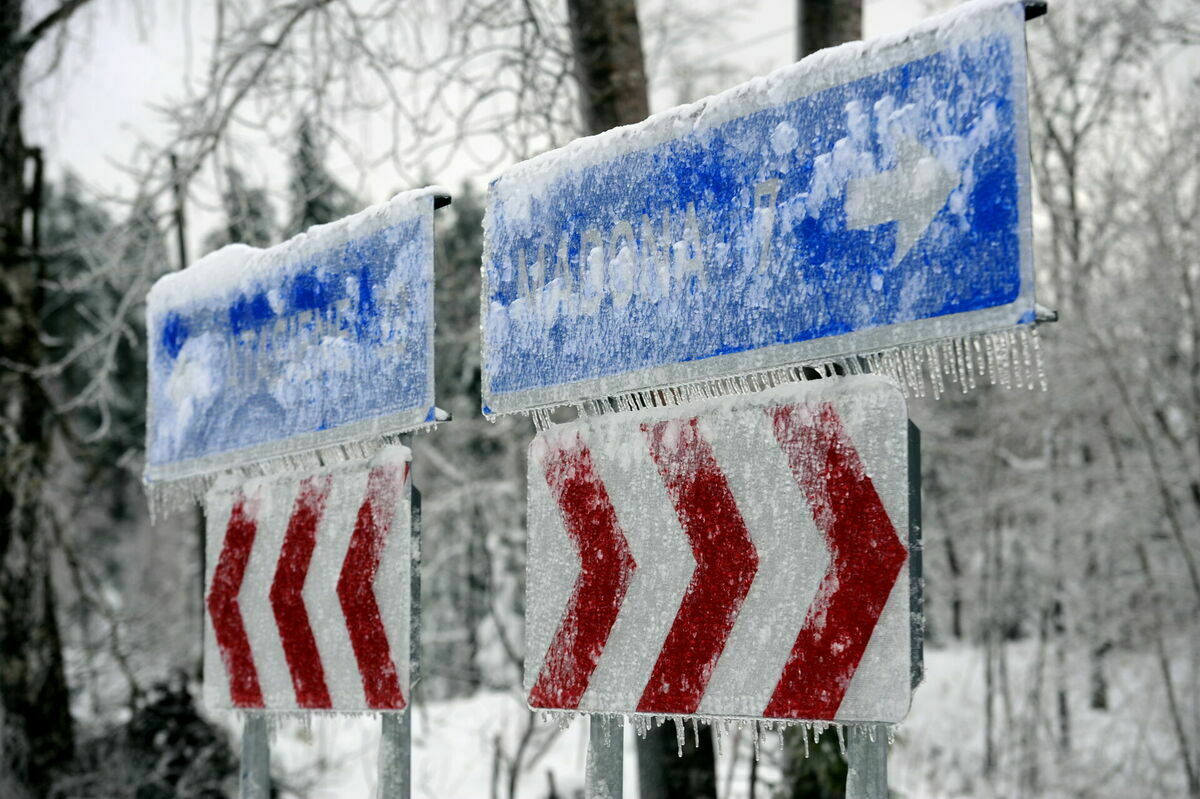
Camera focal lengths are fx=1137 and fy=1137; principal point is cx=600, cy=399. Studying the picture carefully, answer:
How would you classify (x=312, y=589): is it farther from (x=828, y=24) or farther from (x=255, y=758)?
(x=828, y=24)

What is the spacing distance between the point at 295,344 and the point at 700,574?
1388mm

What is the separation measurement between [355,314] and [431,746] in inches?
407

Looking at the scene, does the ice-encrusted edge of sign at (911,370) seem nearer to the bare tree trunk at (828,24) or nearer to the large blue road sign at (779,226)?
the large blue road sign at (779,226)

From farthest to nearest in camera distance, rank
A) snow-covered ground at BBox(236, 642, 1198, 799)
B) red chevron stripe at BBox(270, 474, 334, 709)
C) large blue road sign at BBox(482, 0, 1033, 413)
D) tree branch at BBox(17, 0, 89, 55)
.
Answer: snow-covered ground at BBox(236, 642, 1198, 799) < tree branch at BBox(17, 0, 89, 55) < red chevron stripe at BBox(270, 474, 334, 709) < large blue road sign at BBox(482, 0, 1033, 413)

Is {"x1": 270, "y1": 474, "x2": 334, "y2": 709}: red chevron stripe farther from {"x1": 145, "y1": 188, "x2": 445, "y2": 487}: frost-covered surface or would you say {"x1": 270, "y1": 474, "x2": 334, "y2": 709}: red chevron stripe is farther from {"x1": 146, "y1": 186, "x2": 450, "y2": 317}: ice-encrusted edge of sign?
{"x1": 146, "y1": 186, "x2": 450, "y2": 317}: ice-encrusted edge of sign

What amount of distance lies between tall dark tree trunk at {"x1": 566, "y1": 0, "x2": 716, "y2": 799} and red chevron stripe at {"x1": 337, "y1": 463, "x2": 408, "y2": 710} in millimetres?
2635

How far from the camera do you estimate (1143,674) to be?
1286 cm

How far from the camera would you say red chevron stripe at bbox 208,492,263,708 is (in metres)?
3.05

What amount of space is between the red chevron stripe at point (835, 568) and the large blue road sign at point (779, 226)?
17 cm

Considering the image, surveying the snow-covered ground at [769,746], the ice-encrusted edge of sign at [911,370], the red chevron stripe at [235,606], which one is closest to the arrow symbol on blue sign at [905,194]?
the ice-encrusted edge of sign at [911,370]

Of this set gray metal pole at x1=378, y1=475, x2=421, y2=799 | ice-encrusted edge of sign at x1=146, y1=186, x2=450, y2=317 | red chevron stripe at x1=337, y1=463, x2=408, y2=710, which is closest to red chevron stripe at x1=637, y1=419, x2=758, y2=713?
gray metal pole at x1=378, y1=475, x2=421, y2=799

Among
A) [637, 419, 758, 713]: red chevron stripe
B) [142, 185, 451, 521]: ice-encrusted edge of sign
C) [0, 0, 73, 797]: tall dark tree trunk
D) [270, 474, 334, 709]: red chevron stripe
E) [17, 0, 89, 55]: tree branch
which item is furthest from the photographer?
[0, 0, 73, 797]: tall dark tree trunk

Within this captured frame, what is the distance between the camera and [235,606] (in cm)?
312

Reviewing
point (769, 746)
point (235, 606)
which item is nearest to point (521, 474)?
point (769, 746)
